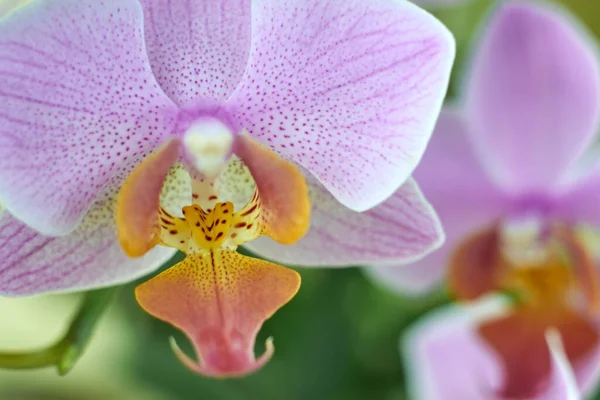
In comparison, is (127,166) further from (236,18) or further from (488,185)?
(488,185)

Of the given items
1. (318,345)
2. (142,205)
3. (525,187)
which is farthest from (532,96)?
(142,205)

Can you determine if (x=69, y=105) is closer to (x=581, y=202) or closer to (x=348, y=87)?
(x=348, y=87)

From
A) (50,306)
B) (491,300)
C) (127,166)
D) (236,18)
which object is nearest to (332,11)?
(236,18)

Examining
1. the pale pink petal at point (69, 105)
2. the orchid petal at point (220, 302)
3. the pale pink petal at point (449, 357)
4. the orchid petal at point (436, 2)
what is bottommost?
the pale pink petal at point (449, 357)

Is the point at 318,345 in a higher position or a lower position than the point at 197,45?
lower

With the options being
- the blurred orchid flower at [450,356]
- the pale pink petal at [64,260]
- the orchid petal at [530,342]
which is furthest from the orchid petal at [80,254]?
the blurred orchid flower at [450,356]

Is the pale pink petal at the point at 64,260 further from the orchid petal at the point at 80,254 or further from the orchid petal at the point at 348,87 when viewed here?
the orchid petal at the point at 348,87

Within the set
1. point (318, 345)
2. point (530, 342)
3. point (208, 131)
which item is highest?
point (208, 131)

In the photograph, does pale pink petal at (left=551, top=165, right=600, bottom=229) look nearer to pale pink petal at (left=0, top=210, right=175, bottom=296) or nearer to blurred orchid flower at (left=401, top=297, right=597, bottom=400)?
blurred orchid flower at (left=401, top=297, right=597, bottom=400)
